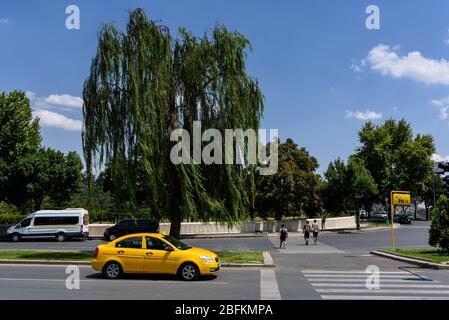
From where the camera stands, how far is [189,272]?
14.7m

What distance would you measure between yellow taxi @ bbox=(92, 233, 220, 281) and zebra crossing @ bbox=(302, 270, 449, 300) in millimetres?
3614

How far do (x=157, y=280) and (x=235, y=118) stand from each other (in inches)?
389

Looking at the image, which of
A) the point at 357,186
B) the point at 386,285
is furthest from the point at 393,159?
the point at 386,285

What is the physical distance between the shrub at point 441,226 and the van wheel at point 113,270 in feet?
51.5

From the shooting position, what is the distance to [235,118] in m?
22.2

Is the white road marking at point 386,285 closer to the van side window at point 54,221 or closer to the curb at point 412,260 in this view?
the curb at point 412,260

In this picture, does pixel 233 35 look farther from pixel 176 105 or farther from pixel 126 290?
pixel 126 290

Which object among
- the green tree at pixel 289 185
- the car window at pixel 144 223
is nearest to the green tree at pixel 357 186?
the green tree at pixel 289 185

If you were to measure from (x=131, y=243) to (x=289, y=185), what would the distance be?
30.7m

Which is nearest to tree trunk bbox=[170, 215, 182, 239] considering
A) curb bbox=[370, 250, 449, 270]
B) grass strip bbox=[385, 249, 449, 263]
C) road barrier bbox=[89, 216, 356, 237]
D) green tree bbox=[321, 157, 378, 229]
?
curb bbox=[370, 250, 449, 270]

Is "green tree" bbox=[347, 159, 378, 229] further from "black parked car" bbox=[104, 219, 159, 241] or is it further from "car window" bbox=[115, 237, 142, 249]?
"car window" bbox=[115, 237, 142, 249]

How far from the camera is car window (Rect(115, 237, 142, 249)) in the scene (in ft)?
49.5

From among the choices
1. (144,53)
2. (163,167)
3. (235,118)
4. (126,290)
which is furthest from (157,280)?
(144,53)

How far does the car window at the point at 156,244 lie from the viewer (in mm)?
14984
